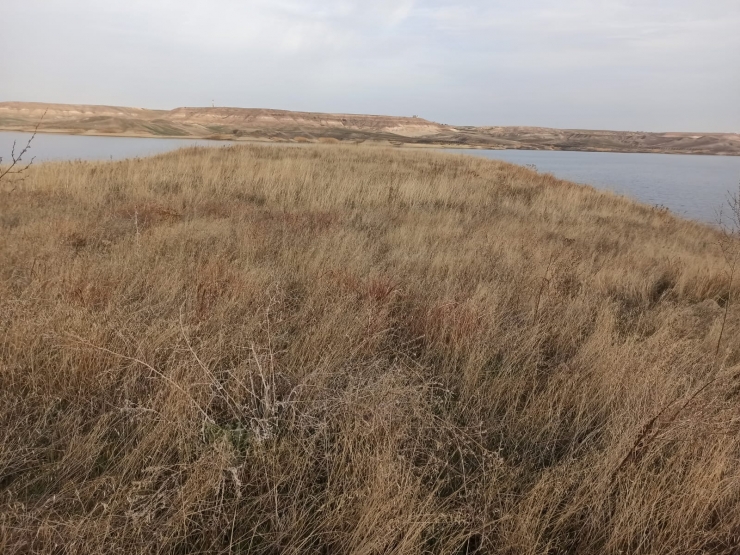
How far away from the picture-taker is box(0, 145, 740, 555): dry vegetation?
66.0 inches

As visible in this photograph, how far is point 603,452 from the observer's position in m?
2.12

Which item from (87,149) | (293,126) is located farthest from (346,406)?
(293,126)

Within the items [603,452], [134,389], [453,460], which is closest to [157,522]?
[134,389]

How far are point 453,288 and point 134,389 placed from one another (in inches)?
114

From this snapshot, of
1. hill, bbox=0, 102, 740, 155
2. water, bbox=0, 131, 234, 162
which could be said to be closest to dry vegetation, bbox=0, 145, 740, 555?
water, bbox=0, 131, 234, 162

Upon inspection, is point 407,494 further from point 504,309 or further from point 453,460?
point 504,309

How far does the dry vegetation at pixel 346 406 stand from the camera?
1676 millimetres

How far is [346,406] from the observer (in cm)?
217

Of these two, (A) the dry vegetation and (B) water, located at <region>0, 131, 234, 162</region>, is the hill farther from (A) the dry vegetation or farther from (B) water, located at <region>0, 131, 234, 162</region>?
(A) the dry vegetation

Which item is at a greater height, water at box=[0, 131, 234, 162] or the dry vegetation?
water at box=[0, 131, 234, 162]

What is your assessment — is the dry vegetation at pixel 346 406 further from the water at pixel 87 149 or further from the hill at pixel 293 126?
the hill at pixel 293 126

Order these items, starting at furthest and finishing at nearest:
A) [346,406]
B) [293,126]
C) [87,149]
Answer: [293,126]
[87,149]
[346,406]

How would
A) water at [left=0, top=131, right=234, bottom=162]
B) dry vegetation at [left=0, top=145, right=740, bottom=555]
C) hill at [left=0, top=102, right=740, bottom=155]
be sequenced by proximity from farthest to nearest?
hill at [left=0, top=102, right=740, bottom=155], water at [left=0, top=131, right=234, bottom=162], dry vegetation at [left=0, top=145, right=740, bottom=555]

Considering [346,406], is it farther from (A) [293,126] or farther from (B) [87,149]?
(A) [293,126]
